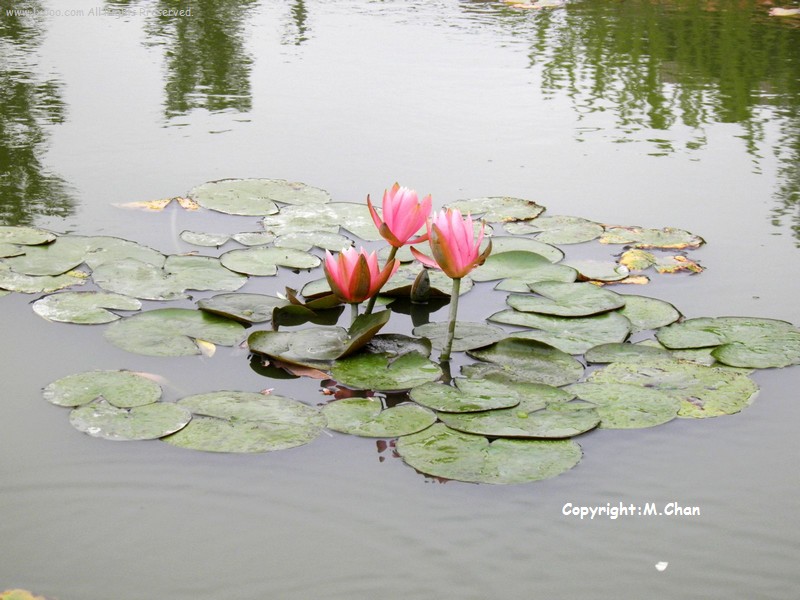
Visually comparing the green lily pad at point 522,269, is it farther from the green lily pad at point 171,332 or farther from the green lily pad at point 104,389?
the green lily pad at point 104,389

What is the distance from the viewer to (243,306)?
265cm

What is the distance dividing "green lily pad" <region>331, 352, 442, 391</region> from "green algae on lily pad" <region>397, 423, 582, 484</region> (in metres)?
0.24

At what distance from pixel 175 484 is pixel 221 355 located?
60cm

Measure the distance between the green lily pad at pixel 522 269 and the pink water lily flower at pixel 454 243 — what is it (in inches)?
22.1

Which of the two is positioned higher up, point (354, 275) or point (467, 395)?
point (354, 275)

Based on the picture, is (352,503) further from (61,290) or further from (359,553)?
(61,290)

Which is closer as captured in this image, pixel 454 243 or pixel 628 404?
pixel 628 404

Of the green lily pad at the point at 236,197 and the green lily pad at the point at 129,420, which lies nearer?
the green lily pad at the point at 129,420

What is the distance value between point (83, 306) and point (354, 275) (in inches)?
33.4

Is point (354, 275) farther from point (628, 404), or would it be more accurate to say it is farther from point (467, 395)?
point (628, 404)

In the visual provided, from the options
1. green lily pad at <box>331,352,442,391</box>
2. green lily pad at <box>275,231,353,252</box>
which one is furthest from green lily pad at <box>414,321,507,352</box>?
green lily pad at <box>275,231,353,252</box>

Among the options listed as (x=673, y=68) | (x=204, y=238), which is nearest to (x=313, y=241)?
(x=204, y=238)

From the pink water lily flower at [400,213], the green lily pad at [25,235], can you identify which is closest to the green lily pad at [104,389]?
the pink water lily flower at [400,213]

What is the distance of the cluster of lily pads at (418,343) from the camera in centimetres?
207
